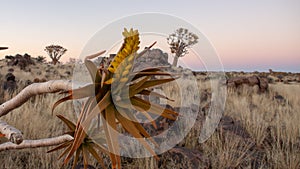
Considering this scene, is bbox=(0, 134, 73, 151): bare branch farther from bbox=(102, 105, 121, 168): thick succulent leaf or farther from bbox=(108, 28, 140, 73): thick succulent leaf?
bbox=(108, 28, 140, 73): thick succulent leaf

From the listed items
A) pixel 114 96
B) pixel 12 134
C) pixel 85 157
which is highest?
pixel 114 96

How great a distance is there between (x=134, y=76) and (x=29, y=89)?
0.37 meters

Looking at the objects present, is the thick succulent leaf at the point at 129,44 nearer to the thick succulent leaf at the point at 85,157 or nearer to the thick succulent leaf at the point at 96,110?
the thick succulent leaf at the point at 96,110

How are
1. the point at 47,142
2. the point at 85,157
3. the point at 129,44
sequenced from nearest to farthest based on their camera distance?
the point at 129,44, the point at 85,157, the point at 47,142

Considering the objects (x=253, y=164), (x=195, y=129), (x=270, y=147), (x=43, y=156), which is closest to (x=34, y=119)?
(x=43, y=156)

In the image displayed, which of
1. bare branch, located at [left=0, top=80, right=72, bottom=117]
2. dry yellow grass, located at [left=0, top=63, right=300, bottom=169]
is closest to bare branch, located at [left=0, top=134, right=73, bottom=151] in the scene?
bare branch, located at [left=0, top=80, right=72, bottom=117]

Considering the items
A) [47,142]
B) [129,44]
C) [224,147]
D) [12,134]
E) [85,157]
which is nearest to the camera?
[129,44]

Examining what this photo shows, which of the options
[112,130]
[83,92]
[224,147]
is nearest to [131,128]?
[112,130]

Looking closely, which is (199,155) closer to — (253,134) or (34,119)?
(253,134)

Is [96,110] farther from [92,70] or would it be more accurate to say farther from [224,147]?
[224,147]

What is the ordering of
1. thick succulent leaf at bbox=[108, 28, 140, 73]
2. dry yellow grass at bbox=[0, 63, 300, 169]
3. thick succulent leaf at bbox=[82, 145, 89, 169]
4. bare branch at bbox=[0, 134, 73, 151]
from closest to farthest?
thick succulent leaf at bbox=[108, 28, 140, 73], thick succulent leaf at bbox=[82, 145, 89, 169], bare branch at bbox=[0, 134, 73, 151], dry yellow grass at bbox=[0, 63, 300, 169]

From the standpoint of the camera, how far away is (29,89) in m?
0.82

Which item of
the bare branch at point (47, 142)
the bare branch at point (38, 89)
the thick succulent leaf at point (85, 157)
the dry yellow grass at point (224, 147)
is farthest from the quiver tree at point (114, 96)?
the dry yellow grass at point (224, 147)

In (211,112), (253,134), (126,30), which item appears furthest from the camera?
(211,112)
